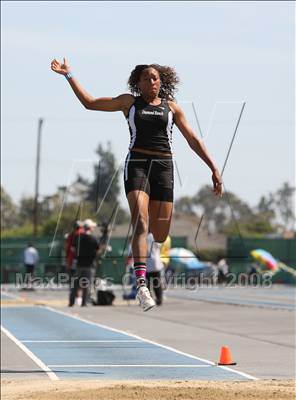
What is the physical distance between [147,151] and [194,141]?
1.78ft

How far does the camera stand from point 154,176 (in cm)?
1026

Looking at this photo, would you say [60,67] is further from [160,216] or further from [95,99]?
[160,216]

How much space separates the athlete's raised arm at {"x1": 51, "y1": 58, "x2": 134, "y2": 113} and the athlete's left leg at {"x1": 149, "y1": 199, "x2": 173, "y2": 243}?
3.01 ft

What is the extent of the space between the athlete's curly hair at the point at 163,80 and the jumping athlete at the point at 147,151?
0.5 inches

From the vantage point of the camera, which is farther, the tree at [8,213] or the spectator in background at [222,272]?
the tree at [8,213]

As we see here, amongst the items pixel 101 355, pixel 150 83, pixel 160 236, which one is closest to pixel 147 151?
pixel 150 83

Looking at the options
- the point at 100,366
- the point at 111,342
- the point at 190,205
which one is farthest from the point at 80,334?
the point at 190,205

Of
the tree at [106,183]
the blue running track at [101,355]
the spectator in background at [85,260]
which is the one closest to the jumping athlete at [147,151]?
the tree at [106,183]

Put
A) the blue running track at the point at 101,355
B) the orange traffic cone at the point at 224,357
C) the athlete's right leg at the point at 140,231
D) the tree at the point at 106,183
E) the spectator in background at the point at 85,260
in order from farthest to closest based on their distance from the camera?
the spectator in background at the point at 85,260, the orange traffic cone at the point at 224,357, the blue running track at the point at 101,355, the tree at the point at 106,183, the athlete's right leg at the point at 140,231

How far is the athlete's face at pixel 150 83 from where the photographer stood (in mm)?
10195

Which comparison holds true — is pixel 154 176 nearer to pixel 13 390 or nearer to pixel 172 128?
pixel 172 128

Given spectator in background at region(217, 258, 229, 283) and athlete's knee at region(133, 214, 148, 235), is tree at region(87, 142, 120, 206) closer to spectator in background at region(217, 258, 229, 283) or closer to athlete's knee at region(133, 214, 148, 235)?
athlete's knee at region(133, 214, 148, 235)

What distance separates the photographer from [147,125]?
10.1 metres

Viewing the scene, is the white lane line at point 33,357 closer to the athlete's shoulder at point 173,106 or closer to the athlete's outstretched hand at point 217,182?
the athlete's outstretched hand at point 217,182
